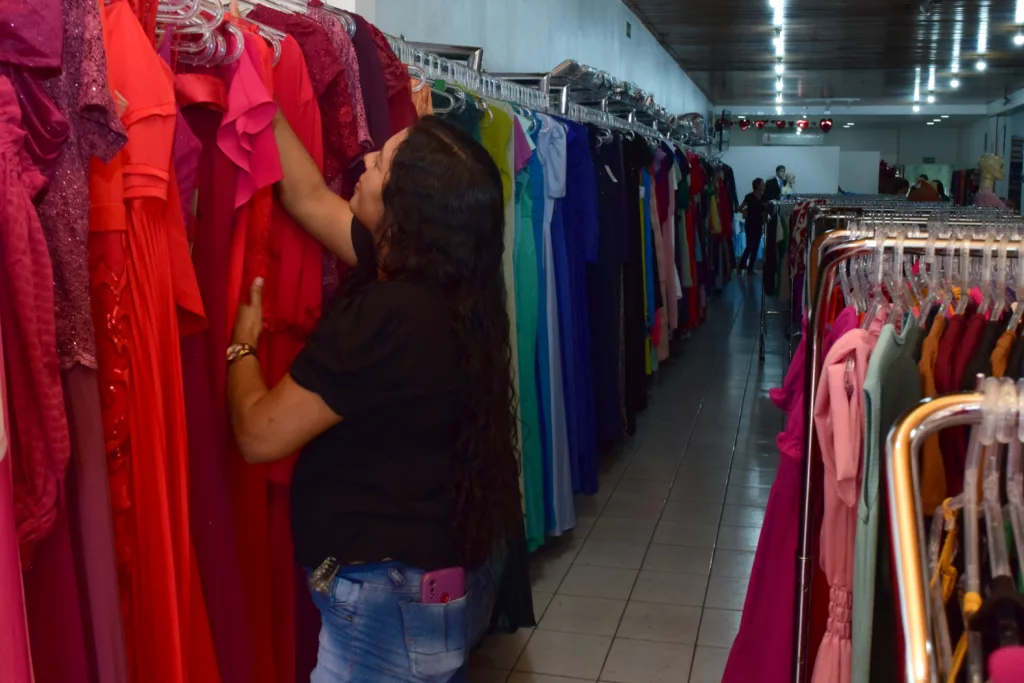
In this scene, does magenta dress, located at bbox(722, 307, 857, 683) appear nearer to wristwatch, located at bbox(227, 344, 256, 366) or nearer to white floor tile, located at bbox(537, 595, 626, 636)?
wristwatch, located at bbox(227, 344, 256, 366)

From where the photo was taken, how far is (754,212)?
15031 millimetres

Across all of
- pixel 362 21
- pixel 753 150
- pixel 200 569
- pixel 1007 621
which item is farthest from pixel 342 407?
pixel 753 150

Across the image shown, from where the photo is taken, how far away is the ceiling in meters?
10.8

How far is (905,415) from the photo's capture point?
1098 millimetres

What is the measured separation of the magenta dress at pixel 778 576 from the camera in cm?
220

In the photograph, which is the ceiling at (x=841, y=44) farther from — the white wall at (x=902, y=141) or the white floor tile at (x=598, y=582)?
the white floor tile at (x=598, y=582)

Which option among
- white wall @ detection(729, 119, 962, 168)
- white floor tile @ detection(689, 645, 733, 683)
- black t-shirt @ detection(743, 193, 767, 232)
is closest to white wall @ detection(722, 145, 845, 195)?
black t-shirt @ detection(743, 193, 767, 232)

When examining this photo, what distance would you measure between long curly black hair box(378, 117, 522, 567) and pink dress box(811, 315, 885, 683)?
1.97 ft

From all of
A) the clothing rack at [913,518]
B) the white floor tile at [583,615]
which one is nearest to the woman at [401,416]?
the clothing rack at [913,518]

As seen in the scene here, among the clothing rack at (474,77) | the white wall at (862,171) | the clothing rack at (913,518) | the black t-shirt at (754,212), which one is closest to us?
the clothing rack at (913,518)

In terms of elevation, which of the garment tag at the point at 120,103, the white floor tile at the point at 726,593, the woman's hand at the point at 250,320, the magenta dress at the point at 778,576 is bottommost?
the white floor tile at the point at 726,593

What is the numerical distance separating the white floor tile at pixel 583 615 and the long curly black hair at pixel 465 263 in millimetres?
1751

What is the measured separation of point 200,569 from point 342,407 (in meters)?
0.40

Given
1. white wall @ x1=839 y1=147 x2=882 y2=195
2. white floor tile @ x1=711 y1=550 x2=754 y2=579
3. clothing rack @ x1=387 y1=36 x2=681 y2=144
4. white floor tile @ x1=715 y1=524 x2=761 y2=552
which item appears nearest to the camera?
clothing rack @ x1=387 y1=36 x2=681 y2=144
